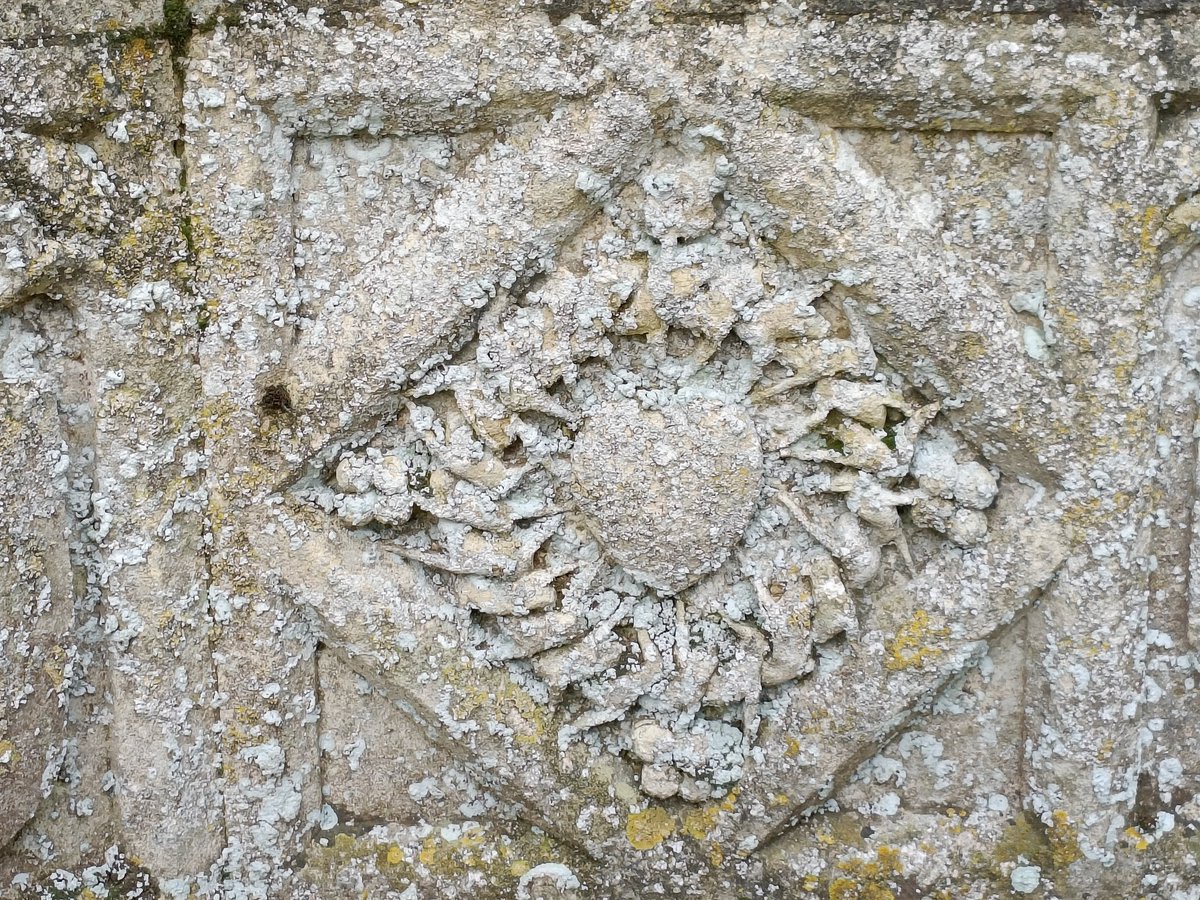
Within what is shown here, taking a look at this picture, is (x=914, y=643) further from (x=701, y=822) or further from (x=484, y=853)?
(x=484, y=853)

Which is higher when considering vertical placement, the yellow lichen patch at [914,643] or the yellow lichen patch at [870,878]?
the yellow lichen patch at [914,643]

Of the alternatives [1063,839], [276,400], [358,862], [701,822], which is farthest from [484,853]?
[1063,839]

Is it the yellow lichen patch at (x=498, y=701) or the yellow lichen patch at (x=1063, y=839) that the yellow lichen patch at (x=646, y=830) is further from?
the yellow lichen patch at (x=1063, y=839)

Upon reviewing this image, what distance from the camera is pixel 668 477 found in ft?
5.20

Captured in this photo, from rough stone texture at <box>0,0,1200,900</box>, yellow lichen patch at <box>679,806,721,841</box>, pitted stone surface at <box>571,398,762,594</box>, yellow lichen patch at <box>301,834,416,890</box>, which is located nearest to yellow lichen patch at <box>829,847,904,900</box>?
rough stone texture at <box>0,0,1200,900</box>

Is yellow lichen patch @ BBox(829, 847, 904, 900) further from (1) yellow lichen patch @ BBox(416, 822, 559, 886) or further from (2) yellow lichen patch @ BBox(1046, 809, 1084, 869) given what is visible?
(1) yellow lichen patch @ BBox(416, 822, 559, 886)

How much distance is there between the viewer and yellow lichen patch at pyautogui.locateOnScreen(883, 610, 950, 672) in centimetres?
162

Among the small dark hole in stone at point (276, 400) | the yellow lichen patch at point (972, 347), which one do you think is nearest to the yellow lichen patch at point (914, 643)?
the yellow lichen patch at point (972, 347)

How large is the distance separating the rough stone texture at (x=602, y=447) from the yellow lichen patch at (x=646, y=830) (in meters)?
0.01

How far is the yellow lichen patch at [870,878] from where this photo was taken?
167 centimetres

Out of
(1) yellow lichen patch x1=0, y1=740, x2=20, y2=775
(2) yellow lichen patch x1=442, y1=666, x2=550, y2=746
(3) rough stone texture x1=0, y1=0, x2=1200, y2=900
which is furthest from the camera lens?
(2) yellow lichen patch x1=442, y1=666, x2=550, y2=746

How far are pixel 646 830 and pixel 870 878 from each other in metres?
0.38

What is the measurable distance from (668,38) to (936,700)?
1155 millimetres

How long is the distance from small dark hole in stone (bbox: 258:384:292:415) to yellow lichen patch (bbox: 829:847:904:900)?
3.98 feet
